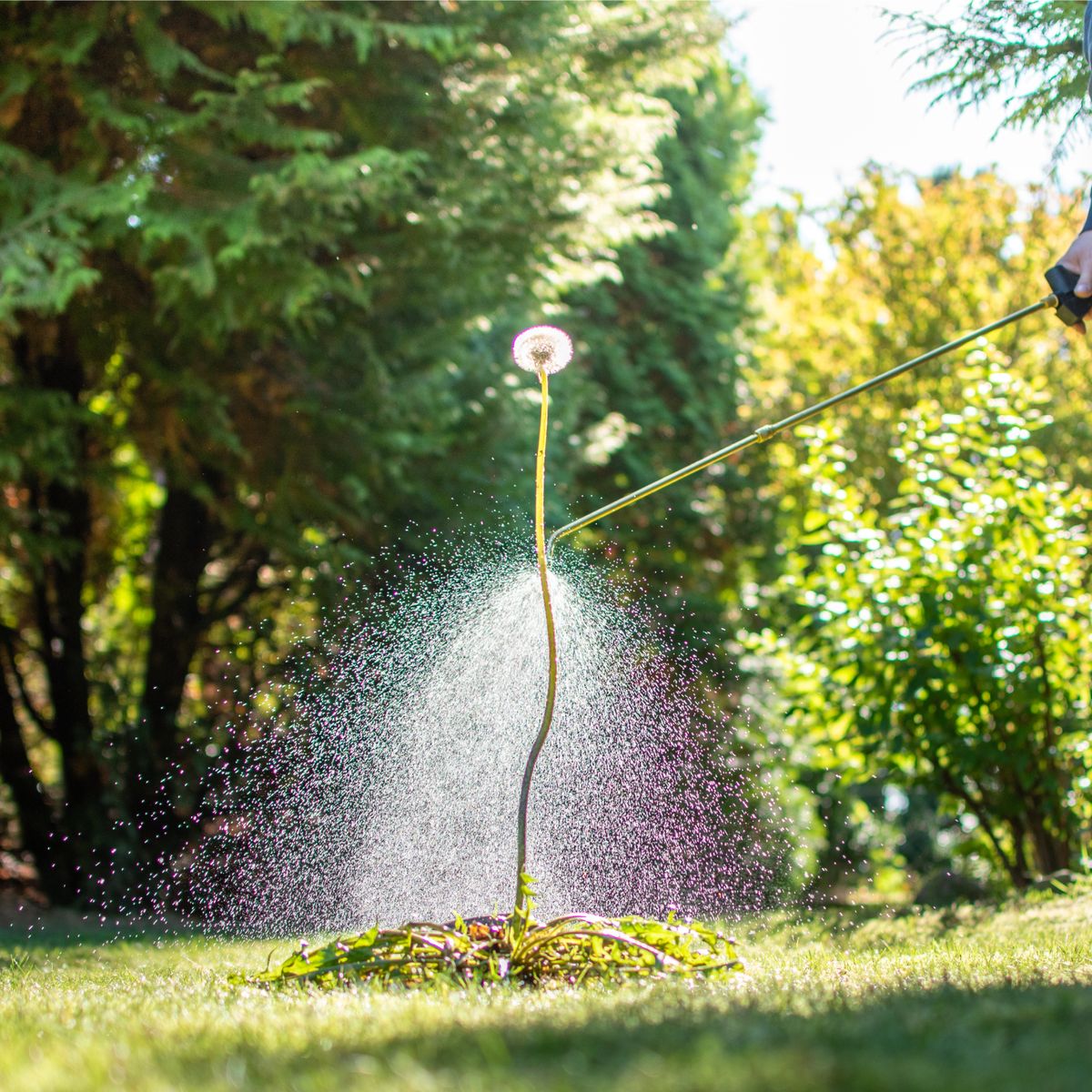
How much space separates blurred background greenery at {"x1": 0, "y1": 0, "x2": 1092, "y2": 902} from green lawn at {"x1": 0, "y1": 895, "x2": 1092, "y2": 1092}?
2.61m

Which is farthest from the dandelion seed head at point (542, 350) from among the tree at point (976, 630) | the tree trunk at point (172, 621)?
the tree trunk at point (172, 621)

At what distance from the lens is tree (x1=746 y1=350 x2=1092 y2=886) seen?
17.0 ft

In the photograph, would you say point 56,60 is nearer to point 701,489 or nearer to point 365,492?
point 365,492

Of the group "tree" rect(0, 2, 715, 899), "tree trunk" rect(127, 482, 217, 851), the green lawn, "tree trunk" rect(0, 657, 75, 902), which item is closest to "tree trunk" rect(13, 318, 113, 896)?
"tree" rect(0, 2, 715, 899)

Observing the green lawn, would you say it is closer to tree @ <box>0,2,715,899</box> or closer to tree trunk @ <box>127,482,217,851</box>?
tree @ <box>0,2,715,899</box>

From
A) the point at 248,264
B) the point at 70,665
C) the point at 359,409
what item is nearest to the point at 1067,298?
the point at 248,264

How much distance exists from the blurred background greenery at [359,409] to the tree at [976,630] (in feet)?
0.07

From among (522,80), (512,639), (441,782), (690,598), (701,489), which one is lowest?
(441,782)

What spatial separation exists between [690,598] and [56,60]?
683 centimetres

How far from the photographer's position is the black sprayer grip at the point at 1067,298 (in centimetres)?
299

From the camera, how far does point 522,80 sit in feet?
19.7

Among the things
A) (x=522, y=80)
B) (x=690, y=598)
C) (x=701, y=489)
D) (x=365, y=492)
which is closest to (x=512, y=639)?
(x=365, y=492)

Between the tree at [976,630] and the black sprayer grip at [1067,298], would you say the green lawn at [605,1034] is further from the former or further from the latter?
the tree at [976,630]

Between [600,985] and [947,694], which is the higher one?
[947,694]
